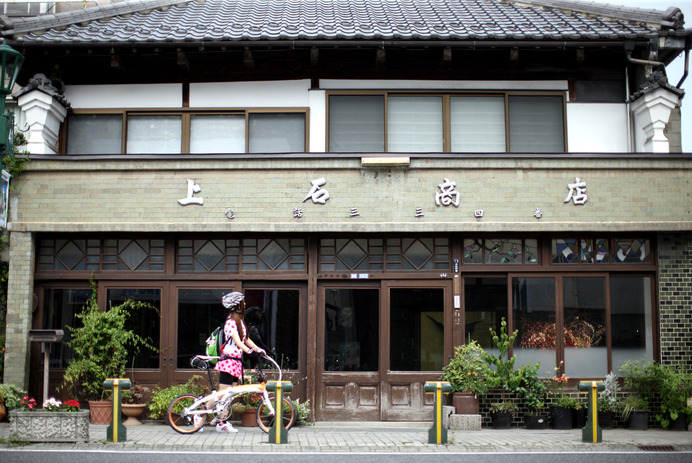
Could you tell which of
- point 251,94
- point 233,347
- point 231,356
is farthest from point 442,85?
point 231,356

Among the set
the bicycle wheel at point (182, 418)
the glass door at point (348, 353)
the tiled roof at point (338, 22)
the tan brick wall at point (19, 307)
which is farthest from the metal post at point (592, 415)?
the tan brick wall at point (19, 307)

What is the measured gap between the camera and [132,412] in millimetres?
13711

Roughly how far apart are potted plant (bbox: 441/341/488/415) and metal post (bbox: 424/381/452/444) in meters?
1.96

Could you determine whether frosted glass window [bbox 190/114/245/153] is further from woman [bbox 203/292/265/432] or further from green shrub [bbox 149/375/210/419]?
green shrub [bbox 149/375/210/419]

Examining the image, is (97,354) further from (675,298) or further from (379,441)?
(675,298)

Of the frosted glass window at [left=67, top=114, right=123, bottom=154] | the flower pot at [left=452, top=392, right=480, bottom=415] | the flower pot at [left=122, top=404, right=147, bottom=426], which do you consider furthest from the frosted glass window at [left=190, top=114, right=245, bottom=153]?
the flower pot at [left=452, top=392, right=480, bottom=415]

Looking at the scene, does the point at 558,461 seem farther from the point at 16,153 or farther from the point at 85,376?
the point at 16,153

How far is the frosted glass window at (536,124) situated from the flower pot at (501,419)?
200 inches

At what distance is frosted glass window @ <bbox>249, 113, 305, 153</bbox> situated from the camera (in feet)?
50.5

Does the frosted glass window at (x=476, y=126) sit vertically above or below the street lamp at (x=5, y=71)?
above

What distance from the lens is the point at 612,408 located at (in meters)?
13.8

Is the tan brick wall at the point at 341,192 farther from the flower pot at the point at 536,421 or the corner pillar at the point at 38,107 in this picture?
the flower pot at the point at 536,421

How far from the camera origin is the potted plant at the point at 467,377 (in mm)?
13641

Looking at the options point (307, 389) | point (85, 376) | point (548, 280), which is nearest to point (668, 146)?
point (548, 280)
